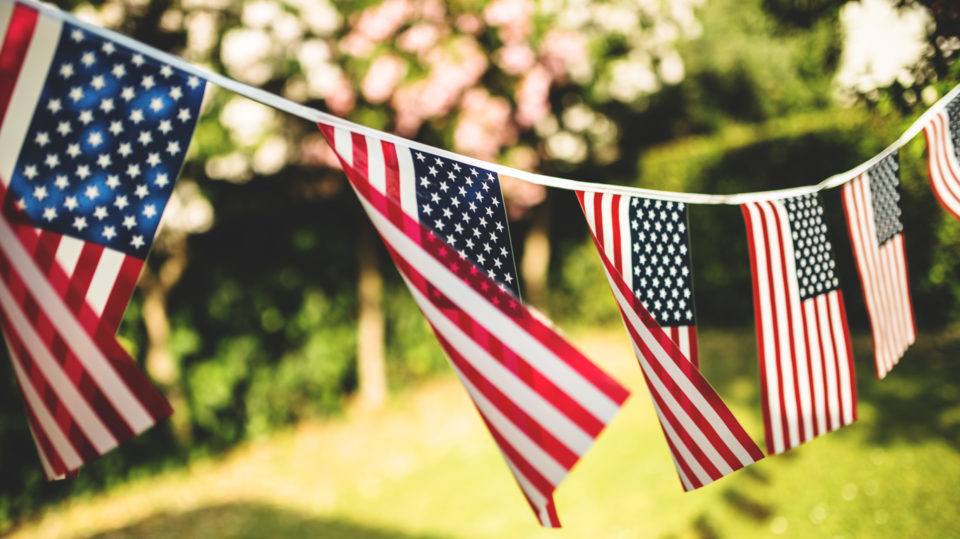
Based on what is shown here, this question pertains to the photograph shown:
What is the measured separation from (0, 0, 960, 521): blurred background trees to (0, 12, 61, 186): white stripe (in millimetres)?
3900

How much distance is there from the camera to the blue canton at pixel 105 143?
168 cm

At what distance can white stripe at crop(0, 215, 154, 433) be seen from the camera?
65.6 inches

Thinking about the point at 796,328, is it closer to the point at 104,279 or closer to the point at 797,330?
the point at 797,330

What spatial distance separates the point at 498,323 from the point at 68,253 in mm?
1376

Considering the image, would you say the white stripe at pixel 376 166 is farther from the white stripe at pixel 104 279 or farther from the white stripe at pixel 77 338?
the white stripe at pixel 77 338

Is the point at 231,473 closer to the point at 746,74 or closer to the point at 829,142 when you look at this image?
the point at 829,142

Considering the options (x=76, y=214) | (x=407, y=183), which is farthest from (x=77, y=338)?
(x=407, y=183)

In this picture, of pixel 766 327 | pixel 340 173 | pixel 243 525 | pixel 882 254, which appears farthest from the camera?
pixel 340 173

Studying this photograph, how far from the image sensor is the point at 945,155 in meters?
2.96

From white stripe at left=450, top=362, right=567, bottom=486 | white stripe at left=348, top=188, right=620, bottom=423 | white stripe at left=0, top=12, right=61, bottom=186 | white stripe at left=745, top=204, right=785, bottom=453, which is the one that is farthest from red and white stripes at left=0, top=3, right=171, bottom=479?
Answer: white stripe at left=745, top=204, right=785, bottom=453

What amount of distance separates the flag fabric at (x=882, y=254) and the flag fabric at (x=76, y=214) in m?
3.13

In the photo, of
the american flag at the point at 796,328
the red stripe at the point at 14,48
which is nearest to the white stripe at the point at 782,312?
the american flag at the point at 796,328

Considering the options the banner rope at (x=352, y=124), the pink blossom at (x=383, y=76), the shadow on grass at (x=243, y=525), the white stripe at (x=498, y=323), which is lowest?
the shadow on grass at (x=243, y=525)

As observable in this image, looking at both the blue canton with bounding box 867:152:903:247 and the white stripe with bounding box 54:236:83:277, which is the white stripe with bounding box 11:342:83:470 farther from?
the blue canton with bounding box 867:152:903:247
